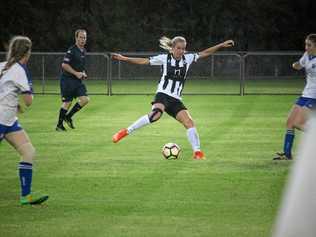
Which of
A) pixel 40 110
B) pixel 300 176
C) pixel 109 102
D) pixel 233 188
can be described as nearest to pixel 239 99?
pixel 109 102

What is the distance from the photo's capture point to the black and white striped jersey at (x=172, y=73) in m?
13.7

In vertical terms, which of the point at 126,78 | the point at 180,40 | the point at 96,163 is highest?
the point at 180,40

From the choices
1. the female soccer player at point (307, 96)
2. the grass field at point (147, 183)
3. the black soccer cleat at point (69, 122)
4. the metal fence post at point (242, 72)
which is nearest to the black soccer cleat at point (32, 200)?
the grass field at point (147, 183)

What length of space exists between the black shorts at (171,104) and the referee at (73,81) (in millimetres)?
5350

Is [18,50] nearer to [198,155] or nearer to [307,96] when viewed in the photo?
[198,155]

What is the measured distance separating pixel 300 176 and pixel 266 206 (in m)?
6.57

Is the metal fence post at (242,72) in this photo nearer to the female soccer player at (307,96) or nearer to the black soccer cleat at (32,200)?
the female soccer player at (307,96)

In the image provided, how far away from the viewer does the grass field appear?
750 centimetres

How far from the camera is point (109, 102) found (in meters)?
Answer: 29.1

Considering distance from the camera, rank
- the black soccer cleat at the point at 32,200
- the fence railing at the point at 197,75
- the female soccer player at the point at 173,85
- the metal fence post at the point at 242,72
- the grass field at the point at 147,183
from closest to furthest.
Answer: the grass field at the point at 147,183 < the black soccer cleat at the point at 32,200 < the female soccer player at the point at 173,85 < the metal fence post at the point at 242,72 < the fence railing at the point at 197,75

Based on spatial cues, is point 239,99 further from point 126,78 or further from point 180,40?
point 180,40

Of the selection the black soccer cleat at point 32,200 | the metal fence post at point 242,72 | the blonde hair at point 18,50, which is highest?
the blonde hair at point 18,50

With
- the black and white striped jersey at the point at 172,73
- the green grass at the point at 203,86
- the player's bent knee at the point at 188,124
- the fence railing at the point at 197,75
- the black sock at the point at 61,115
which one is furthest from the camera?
the fence railing at the point at 197,75

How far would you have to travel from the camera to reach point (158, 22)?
49906mm
